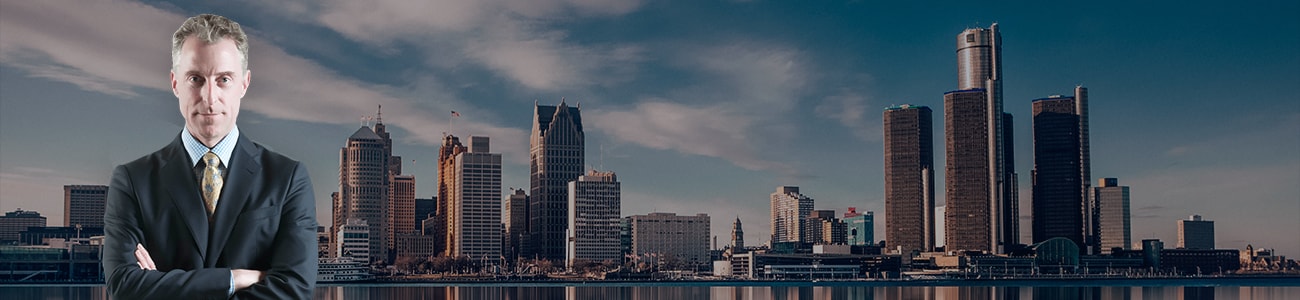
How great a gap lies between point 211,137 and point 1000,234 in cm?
16954

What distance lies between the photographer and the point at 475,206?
143 m

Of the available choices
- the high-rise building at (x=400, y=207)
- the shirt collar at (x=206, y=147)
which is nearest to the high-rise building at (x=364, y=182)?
the high-rise building at (x=400, y=207)

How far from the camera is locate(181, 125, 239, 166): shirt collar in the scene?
11.0 feet

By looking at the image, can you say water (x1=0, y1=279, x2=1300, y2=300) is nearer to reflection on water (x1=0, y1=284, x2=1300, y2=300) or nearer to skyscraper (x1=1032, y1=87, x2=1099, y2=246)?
reflection on water (x1=0, y1=284, x2=1300, y2=300)

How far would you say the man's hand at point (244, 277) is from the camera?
10.7 feet

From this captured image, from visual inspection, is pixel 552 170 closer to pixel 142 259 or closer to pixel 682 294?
pixel 682 294

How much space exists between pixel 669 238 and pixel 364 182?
116 ft

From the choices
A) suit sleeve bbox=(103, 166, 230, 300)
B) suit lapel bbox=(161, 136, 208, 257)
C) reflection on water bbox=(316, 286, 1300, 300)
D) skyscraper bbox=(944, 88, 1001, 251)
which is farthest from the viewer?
skyscraper bbox=(944, 88, 1001, 251)

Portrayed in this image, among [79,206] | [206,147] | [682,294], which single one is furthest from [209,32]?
[79,206]

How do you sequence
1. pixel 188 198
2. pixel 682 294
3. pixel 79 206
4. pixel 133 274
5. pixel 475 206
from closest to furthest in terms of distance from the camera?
1. pixel 133 274
2. pixel 188 198
3. pixel 682 294
4. pixel 79 206
5. pixel 475 206

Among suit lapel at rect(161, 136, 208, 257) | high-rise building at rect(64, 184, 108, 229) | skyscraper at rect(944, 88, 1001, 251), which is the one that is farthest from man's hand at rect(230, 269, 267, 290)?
skyscraper at rect(944, 88, 1001, 251)

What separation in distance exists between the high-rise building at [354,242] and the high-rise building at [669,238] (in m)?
30.7

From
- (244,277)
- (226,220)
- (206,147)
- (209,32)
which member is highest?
(209,32)

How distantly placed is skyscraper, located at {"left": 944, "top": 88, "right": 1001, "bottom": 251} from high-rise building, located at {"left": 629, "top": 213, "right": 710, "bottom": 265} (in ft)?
114
